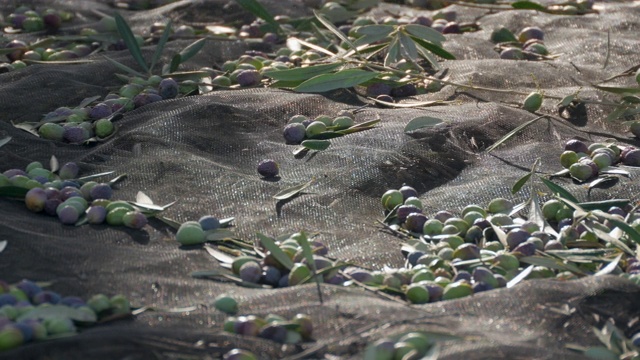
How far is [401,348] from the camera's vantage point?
4.86ft

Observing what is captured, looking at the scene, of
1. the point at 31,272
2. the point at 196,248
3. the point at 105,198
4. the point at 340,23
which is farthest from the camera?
the point at 340,23

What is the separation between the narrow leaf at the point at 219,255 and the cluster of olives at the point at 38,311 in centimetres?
32

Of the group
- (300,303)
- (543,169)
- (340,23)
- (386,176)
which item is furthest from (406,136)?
(340,23)

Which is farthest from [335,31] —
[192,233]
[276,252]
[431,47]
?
A: [276,252]

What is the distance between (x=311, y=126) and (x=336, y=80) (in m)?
0.27

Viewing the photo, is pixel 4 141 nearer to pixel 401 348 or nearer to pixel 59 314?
pixel 59 314

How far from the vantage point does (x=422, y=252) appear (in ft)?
6.79

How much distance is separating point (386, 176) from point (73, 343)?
117cm

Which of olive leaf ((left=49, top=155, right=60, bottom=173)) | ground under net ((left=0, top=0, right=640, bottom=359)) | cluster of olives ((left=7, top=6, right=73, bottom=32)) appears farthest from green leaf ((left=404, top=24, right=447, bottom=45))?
cluster of olives ((left=7, top=6, right=73, bottom=32))

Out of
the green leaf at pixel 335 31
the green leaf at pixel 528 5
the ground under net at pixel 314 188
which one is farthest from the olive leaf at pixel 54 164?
the green leaf at pixel 528 5

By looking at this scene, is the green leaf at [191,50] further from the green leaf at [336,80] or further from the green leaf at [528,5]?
the green leaf at [528,5]

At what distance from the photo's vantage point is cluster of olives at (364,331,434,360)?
147cm

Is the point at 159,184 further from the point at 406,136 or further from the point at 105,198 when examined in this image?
the point at 406,136

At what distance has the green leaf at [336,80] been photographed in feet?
9.55
